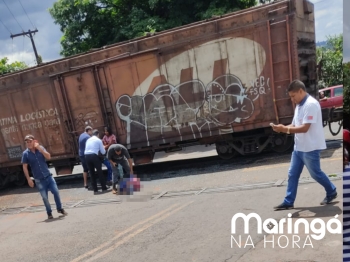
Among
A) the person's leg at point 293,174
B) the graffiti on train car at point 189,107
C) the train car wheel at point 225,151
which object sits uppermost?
the graffiti on train car at point 189,107

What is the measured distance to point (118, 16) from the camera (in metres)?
6.78

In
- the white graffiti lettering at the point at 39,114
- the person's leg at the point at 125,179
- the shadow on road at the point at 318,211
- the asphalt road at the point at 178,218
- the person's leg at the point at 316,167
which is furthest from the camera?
the white graffiti lettering at the point at 39,114

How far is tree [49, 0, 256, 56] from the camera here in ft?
15.6

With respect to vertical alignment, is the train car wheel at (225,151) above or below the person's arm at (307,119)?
below

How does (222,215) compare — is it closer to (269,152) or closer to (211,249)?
(211,249)

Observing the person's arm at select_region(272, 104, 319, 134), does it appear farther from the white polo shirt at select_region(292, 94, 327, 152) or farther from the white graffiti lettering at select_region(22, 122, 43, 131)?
the white graffiti lettering at select_region(22, 122, 43, 131)

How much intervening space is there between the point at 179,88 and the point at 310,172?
476 cm

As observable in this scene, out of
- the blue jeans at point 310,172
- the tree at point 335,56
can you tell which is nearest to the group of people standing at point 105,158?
the blue jeans at point 310,172

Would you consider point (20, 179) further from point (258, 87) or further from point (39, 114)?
point (258, 87)

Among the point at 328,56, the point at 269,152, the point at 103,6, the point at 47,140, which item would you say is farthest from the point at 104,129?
the point at 328,56

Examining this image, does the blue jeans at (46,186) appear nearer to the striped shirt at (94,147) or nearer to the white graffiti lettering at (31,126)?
the striped shirt at (94,147)

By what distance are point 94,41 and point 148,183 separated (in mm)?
2800

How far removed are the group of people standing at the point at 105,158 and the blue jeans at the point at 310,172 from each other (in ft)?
11.2

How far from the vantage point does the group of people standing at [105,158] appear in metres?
7.12
